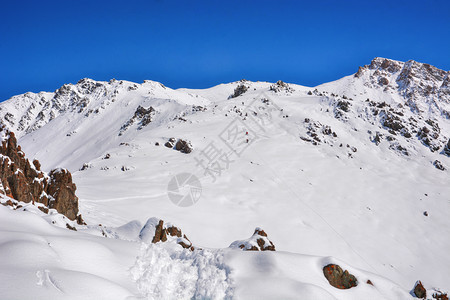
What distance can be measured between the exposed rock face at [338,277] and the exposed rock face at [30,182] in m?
14.1

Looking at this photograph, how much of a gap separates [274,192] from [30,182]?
77.8 ft

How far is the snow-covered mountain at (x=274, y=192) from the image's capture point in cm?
909

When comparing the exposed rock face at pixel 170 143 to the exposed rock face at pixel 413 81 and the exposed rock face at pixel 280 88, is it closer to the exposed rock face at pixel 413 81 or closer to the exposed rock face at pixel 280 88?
the exposed rock face at pixel 280 88

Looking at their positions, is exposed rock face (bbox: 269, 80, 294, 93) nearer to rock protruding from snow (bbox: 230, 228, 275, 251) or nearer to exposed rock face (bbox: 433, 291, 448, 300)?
rock protruding from snow (bbox: 230, 228, 275, 251)

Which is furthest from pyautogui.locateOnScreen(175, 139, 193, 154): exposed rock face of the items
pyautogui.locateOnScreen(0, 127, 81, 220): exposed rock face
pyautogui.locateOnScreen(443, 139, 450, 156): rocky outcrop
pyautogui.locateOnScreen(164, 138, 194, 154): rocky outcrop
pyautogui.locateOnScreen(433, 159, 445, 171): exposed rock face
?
pyautogui.locateOnScreen(443, 139, 450, 156): rocky outcrop

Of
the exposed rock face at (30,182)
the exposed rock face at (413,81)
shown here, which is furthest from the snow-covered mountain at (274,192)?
the exposed rock face at (413,81)

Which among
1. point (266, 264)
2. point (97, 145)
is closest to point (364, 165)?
point (266, 264)

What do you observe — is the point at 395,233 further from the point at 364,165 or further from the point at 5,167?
the point at 5,167

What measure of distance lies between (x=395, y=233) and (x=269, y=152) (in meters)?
19.2

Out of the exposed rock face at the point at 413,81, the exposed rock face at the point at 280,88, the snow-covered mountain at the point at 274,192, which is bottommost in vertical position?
the snow-covered mountain at the point at 274,192

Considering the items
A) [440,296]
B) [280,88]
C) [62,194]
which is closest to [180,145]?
[62,194]

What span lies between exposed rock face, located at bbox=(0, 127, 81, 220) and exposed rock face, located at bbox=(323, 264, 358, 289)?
46.3 ft

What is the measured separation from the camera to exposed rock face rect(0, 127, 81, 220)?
47.7 feet

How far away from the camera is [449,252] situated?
89.8 ft
